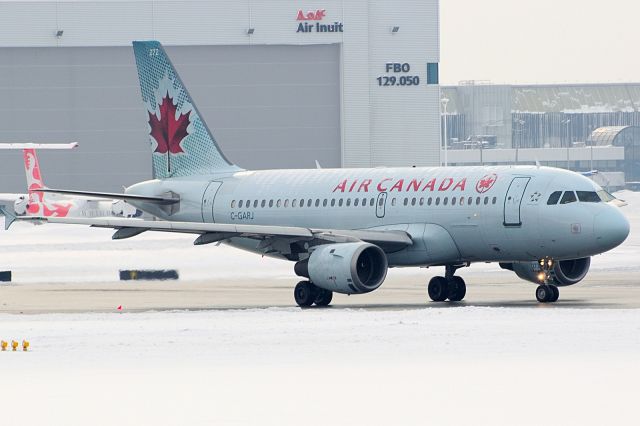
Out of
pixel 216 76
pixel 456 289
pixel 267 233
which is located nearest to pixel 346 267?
pixel 267 233

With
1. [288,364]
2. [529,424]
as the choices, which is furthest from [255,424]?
[288,364]

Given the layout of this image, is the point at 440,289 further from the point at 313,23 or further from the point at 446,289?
the point at 313,23

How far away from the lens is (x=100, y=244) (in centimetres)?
7088

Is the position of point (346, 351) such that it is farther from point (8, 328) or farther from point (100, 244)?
point (100, 244)

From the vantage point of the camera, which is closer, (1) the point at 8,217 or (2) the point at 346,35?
(1) the point at 8,217

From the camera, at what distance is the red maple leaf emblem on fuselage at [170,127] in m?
45.0

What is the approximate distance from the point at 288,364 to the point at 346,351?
203 cm

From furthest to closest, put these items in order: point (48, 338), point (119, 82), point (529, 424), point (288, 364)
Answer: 1. point (119, 82)
2. point (48, 338)
3. point (288, 364)
4. point (529, 424)

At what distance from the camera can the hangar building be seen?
430 ft

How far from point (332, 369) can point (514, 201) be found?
54.8ft

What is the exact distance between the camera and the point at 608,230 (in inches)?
1395

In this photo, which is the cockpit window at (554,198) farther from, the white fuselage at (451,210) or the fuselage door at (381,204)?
the fuselage door at (381,204)

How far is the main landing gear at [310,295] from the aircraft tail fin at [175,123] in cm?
907

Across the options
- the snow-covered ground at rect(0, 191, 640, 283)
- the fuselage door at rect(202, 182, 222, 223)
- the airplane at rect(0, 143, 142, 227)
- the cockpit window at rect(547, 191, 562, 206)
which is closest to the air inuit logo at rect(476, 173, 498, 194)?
the cockpit window at rect(547, 191, 562, 206)
